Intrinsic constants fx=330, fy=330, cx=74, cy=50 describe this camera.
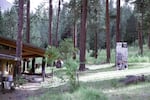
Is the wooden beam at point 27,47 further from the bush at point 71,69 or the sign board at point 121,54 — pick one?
the bush at point 71,69

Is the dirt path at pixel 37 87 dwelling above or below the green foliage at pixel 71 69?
below

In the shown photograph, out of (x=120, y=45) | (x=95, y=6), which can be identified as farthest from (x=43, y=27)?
(x=120, y=45)

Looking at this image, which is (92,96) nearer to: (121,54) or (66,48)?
(121,54)

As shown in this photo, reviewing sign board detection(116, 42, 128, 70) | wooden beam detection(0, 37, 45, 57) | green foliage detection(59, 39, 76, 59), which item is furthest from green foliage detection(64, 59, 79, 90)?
green foliage detection(59, 39, 76, 59)

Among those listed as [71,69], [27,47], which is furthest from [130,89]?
[27,47]

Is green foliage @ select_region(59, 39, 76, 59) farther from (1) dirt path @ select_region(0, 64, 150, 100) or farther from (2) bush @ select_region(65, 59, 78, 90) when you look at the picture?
(2) bush @ select_region(65, 59, 78, 90)

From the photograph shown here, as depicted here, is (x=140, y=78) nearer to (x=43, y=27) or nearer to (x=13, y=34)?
(x=13, y=34)

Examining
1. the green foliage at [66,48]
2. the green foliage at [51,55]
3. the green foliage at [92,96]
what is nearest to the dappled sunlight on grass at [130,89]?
the green foliage at [92,96]

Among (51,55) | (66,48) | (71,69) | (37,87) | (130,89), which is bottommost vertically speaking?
(37,87)

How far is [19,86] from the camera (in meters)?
17.5

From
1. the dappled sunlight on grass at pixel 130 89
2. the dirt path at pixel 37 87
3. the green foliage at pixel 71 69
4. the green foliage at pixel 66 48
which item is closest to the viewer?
the dappled sunlight on grass at pixel 130 89

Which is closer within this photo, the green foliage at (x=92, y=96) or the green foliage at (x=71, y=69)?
the green foliage at (x=92, y=96)

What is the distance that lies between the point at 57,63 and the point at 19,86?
36.4 ft

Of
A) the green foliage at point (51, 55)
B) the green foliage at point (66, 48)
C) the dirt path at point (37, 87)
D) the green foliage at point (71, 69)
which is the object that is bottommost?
the dirt path at point (37, 87)
